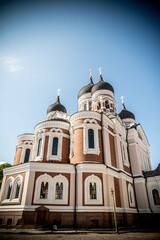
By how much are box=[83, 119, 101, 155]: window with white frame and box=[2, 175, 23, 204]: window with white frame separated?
7418mm

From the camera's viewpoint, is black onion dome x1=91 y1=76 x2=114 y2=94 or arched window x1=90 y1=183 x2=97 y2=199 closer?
arched window x1=90 y1=183 x2=97 y2=199

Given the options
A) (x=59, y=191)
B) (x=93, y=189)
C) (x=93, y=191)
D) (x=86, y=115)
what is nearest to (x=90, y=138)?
(x=86, y=115)

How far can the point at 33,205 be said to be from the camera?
15.2 m

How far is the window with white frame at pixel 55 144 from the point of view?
20.9 meters

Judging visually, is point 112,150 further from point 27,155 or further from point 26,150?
point 26,150

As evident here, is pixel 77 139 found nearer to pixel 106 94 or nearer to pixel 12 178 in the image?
pixel 12 178

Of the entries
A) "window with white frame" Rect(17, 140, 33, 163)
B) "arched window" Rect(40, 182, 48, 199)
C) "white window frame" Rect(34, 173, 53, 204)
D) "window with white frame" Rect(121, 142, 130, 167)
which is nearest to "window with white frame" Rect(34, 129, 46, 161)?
"white window frame" Rect(34, 173, 53, 204)

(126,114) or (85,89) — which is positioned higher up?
(85,89)

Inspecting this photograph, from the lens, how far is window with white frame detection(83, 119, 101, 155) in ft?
61.6

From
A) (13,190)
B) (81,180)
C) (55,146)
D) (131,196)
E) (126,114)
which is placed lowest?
(131,196)

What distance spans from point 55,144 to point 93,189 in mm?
7955

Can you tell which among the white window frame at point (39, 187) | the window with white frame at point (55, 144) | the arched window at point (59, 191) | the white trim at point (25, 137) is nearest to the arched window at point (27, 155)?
the white trim at point (25, 137)

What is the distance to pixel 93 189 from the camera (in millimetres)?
16672

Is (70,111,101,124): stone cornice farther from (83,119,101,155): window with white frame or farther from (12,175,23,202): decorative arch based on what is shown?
(12,175,23,202): decorative arch
